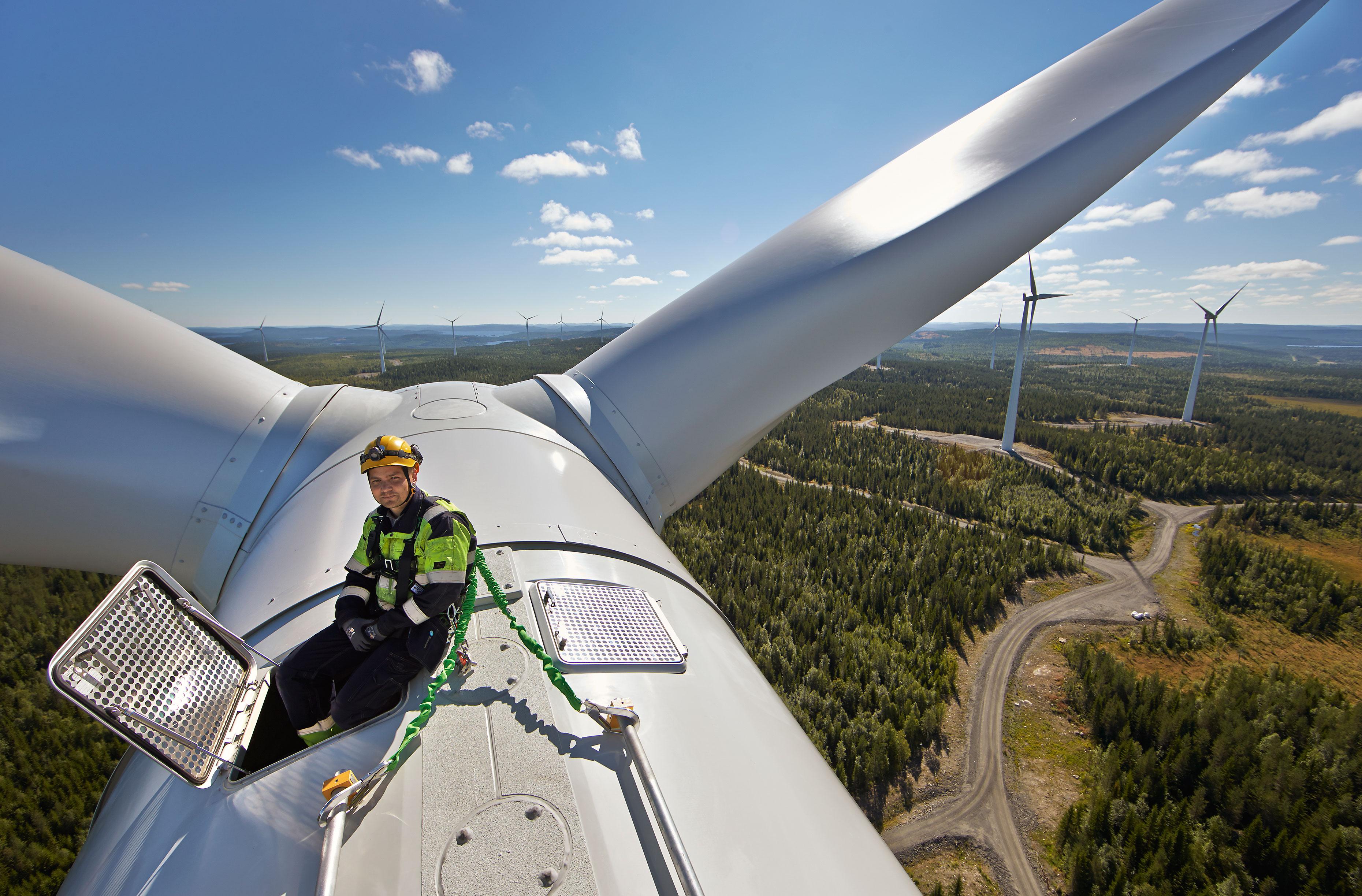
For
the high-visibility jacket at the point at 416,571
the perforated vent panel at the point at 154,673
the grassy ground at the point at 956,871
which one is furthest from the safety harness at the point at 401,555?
the grassy ground at the point at 956,871

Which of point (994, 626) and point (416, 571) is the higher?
point (416, 571)

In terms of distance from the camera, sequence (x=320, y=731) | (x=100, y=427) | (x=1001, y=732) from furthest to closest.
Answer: (x=1001, y=732) < (x=100, y=427) < (x=320, y=731)

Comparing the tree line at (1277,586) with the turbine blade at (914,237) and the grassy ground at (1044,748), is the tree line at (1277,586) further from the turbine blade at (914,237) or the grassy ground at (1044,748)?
the turbine blade at (914,237)

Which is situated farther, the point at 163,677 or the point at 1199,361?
the point at 1199,361

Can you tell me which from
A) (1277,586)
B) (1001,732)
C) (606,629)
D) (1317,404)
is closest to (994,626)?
(1001,732)

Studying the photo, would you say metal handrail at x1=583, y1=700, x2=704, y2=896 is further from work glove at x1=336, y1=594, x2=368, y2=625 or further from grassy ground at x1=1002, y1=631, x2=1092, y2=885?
grassy ground at x1=1002, y1=631, x2=1092, y2=885

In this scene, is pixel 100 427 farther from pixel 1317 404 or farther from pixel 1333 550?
pixel 1317 404

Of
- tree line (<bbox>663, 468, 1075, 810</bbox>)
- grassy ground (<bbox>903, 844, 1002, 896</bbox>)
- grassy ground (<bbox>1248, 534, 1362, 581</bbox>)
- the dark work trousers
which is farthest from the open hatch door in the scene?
grassy ground (<bbox>1248, 534, 1362, 581</bbox>)
